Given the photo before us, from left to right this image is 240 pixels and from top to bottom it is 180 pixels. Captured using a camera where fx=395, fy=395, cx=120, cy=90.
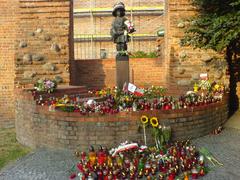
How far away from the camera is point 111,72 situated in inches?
503

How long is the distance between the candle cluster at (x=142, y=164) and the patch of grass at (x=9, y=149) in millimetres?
1530

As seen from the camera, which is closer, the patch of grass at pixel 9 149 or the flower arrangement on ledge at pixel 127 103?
the flower arrangement on ledge at pixel 127 103

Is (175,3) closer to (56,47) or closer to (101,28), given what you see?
(56,47)

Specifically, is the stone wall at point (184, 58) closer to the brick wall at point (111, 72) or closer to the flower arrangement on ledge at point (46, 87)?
the brick wall at point (111, 72)

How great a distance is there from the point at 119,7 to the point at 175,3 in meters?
2.07

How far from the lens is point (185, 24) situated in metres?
11.1

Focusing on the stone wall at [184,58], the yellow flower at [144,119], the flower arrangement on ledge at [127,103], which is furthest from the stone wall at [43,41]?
the yellow flower at [144,119]

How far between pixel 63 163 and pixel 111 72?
20.3ft

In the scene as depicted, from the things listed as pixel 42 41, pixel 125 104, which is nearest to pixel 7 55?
pixel 42 41

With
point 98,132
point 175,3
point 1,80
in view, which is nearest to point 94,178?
point 98,132

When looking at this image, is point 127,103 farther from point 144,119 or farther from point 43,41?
point 43,41

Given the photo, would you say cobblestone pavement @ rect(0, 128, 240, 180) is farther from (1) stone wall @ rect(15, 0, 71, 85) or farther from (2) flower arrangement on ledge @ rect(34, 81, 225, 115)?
(1) stone wall @ rect(15, 0, 71, 85)

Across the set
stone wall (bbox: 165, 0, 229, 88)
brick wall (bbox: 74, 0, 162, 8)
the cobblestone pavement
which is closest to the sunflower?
the cobblestone pavement

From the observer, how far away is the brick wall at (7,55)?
41.9 ft
